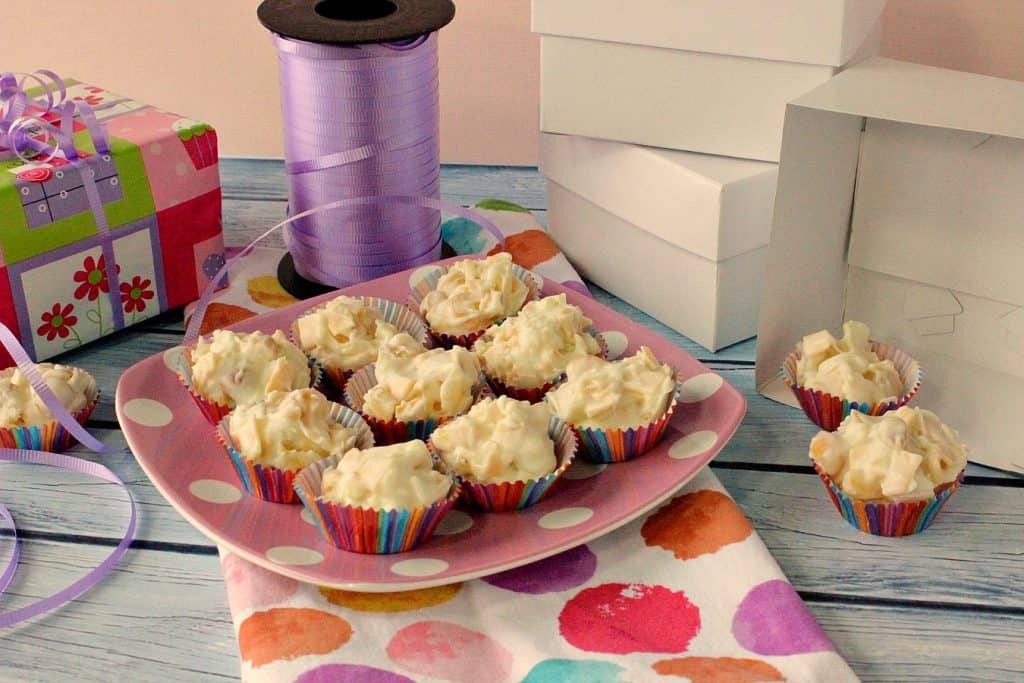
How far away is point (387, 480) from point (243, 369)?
0.22m

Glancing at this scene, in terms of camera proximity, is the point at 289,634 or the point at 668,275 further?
the point at 668,275

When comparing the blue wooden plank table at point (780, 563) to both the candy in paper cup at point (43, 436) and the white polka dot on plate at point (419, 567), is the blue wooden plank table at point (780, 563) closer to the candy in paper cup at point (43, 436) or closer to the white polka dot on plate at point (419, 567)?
the candy in paper cup at point (43, 436)

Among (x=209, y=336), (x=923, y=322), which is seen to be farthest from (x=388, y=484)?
(x=923, y=322)

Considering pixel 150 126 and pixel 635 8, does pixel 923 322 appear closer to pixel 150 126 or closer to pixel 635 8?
pixel 635 8

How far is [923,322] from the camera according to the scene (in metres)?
1.17

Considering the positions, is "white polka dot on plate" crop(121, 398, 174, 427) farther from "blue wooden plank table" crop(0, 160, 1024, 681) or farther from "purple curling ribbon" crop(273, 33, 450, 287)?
"purple curling ribbon" crop(273, 33, 450, 287)

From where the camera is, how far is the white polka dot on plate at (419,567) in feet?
2.75

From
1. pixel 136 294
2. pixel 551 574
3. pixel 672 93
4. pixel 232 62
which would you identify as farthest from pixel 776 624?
pixel 232 62

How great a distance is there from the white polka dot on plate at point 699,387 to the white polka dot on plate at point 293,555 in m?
0.35

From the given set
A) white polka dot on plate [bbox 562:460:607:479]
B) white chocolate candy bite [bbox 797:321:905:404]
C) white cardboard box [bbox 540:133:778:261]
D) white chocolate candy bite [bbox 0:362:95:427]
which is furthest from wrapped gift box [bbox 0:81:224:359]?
white chocolate candy bite [bbox 797:321:905:404]

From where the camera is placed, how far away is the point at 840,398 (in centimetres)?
103

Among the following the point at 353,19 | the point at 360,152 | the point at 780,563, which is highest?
the point at 353,19

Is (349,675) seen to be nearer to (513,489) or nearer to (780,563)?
(513,489)

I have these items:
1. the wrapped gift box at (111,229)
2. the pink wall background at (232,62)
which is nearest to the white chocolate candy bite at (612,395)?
the wrapped gift box at (111,229)
